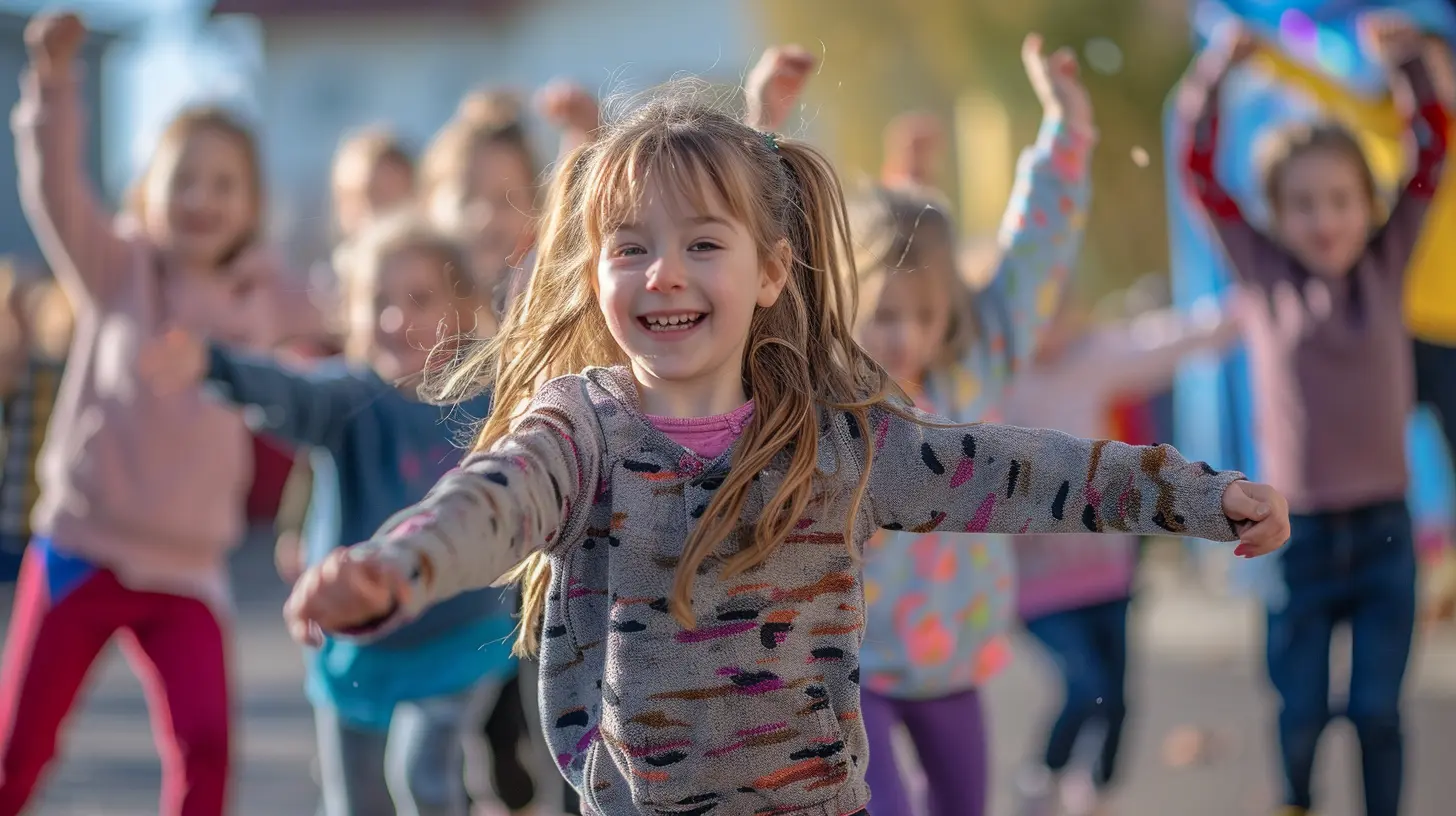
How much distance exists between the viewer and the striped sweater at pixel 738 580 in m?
2.26

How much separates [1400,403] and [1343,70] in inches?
122

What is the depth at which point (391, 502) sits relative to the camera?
3.90 metres

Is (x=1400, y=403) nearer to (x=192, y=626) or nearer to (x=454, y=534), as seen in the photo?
(x=192, y=626)

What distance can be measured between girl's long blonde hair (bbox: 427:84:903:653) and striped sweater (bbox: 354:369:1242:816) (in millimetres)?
36

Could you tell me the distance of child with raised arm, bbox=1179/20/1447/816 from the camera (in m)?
4.29

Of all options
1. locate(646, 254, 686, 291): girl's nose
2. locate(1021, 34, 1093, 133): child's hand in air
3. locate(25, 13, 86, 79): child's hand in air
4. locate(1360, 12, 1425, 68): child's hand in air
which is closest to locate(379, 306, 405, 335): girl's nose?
locate(25, 13, 86, 79): child's hand in air

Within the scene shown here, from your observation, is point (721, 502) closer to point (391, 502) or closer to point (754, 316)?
point (754, 316)

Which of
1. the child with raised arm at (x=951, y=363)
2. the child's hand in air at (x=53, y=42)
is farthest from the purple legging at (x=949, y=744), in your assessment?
the child's hand in air at (x=53, y=42)

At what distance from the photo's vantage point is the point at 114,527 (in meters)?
4.17

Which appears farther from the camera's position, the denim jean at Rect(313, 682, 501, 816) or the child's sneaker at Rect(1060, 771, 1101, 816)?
the child's sneaker at Rect(1060, 771, 1101, 816)

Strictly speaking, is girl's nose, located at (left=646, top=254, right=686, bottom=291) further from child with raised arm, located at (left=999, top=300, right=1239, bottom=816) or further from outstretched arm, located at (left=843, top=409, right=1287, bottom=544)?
child with raised arm, located at (left=999, top=300, right=1239, bottom=816)

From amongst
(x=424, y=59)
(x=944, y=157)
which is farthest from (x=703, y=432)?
(x=424, y=59)

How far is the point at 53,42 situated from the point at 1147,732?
13.2ft

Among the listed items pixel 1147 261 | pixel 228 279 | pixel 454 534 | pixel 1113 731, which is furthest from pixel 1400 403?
pixel 1147 261
